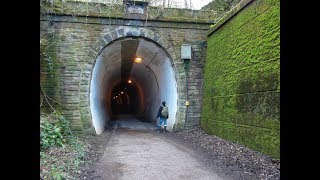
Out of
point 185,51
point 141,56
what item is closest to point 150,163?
point 185,51

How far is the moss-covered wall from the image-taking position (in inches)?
261

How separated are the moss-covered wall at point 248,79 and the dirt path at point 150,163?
1.63 meters

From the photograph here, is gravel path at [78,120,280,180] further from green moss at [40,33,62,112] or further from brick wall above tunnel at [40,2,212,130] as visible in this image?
green moss at [40,33,62,112]

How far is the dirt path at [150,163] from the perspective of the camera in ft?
19.4

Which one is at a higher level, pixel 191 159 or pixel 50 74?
pixel 50 74

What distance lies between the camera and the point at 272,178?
537 cm

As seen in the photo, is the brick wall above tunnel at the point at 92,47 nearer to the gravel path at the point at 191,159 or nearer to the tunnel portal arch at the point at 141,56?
the tunnel portal arch at the point at 141,56

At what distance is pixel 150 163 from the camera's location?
6.97 meters

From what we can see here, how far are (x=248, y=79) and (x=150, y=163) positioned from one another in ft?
11.8

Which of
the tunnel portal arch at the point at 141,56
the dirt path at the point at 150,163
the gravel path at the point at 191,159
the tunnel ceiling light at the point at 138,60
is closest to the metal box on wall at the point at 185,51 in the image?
the tunnel portal arch at the point at 141,56

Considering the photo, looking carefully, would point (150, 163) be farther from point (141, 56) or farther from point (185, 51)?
point (141, 56)

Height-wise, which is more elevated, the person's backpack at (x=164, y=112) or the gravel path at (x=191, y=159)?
the person's backpack at (x=164, y=112)
